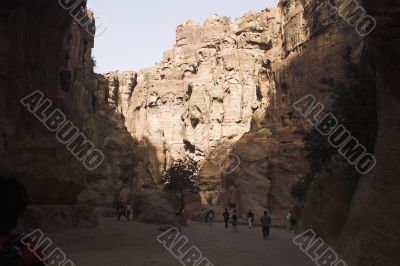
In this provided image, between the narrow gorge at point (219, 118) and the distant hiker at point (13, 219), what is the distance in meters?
8.21

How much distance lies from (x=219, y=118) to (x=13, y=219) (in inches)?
2806

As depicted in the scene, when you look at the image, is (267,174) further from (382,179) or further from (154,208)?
(382,179)

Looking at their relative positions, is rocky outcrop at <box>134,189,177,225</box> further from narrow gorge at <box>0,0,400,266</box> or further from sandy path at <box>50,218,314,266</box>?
sandy path at <box>50,218,314,266</box>

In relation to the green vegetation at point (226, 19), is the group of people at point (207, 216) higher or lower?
lower

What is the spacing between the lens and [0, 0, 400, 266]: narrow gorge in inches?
434

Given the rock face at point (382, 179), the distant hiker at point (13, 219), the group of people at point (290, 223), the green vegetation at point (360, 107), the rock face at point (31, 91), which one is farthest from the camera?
the group of people at point (290, 223)

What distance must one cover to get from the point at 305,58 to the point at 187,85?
35.4 metres

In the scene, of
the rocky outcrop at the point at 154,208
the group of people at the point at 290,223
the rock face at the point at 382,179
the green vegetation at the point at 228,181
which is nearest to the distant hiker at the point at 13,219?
the rock face at the point at 382,179

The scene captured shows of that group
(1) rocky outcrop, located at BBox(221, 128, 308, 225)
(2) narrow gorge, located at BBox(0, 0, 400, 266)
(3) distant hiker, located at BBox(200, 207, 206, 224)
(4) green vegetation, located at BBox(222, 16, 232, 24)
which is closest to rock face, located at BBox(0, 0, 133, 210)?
(2) narrow gorge, located at BBox(0, 0, 400, 266)

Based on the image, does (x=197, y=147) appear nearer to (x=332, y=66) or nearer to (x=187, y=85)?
(x=187, y=85)

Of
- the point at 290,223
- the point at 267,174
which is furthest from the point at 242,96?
the point at 290,223

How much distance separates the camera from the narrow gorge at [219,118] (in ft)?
36.2

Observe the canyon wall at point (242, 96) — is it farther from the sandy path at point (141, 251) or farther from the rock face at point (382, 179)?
the rock face at point (382, 179)

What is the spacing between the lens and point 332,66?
47.5m
